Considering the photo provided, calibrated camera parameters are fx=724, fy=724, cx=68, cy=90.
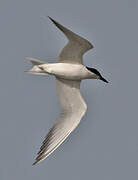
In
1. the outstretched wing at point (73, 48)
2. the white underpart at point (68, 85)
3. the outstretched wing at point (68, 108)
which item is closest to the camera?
the outstretched wing at point (73, 48)

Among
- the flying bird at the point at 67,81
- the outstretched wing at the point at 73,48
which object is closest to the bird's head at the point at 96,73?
the flying bird at the point at 67,81

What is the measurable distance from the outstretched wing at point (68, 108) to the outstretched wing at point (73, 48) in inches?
29.2

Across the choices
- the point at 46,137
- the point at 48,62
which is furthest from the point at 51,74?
the point at 46,137

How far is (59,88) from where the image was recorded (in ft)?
51.9

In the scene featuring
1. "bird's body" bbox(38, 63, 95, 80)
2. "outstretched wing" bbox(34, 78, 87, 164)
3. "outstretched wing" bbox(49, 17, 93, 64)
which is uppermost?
"outstretched wing" bbox(49, 17, 93, 64)

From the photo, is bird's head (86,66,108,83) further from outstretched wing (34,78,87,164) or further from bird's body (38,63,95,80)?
outstretched wing (34,78,87,164)

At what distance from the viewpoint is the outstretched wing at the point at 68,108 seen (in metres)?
15.3

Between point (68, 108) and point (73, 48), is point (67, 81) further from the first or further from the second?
point (73, 48)

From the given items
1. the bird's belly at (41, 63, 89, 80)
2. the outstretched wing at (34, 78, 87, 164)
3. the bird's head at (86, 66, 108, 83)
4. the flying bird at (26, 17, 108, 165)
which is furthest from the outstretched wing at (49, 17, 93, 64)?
the outstretched wing at (34, 78, 87, 164)

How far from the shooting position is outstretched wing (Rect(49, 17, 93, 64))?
14.5 meters

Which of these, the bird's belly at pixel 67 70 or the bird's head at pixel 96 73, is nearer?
the bird's belly at pixel 67 70

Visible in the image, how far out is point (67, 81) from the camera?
1581 cm

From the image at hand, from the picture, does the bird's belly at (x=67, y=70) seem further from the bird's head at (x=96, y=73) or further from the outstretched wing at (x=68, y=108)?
the outstretched wing at (x=68, y=108)

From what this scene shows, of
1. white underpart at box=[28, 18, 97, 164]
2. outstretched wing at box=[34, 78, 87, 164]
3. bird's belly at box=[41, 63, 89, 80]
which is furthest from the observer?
outstretched wing at box=[34, 78, 87, 164]
